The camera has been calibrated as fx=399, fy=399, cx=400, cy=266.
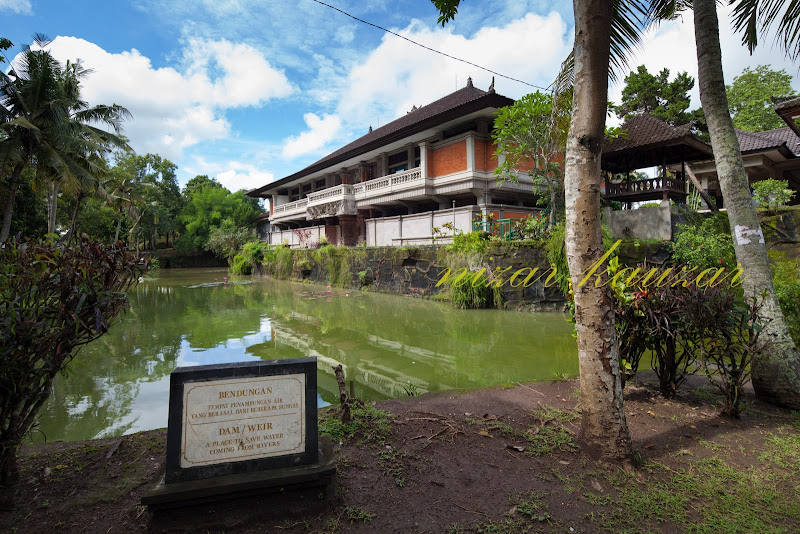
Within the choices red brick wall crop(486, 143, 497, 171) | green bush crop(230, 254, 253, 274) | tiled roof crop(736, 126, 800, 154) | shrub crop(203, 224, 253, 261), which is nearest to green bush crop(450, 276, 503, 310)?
red brick wall crop(486, 143, 497, 171)

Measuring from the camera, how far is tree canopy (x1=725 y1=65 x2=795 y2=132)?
23.5 metres

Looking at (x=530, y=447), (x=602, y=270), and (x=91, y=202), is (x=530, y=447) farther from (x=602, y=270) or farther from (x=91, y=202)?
(x=91, y=202)

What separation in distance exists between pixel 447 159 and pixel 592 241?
16205mm

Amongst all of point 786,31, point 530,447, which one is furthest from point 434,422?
point 786,31

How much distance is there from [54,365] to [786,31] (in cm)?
792

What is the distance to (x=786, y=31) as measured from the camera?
480cm

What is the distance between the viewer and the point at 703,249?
944 cm

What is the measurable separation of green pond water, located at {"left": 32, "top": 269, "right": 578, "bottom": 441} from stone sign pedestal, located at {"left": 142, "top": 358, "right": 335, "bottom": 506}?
2.60 ft

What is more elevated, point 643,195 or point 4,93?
point 4,93

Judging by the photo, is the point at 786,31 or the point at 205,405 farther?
the point at 786,31

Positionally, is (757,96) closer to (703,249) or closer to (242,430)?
(703,249)

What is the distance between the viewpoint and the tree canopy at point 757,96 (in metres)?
23.5

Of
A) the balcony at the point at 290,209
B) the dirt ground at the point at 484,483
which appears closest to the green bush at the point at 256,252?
the balcony at the point at 290,209

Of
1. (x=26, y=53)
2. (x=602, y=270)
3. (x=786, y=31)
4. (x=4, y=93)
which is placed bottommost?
(x=602, y=270)
